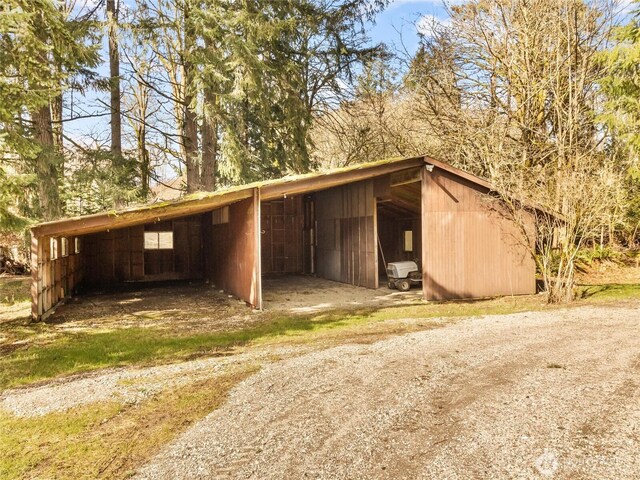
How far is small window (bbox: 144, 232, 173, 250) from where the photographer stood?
1858cm

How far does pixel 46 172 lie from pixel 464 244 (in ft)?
41.5

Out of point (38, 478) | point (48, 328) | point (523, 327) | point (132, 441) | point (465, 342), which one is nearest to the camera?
point (38, 478)

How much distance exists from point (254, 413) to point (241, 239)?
27.5ft

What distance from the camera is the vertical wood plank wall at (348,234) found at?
49.3 feet

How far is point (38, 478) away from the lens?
11.6ft

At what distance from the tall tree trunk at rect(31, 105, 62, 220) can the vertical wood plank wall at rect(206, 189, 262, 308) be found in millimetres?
5128

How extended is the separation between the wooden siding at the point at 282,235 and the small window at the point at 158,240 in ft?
13.8

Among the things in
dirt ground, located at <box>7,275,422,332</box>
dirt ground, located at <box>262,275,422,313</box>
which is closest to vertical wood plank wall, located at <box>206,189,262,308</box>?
dirt ground, located at <box>7,275,422,332</box>

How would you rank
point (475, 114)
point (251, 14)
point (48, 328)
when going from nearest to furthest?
point (48, 328)
point (251, 14)
point (475, 114)

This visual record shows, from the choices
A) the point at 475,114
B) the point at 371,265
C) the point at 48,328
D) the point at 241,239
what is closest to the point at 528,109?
the point at 475,114

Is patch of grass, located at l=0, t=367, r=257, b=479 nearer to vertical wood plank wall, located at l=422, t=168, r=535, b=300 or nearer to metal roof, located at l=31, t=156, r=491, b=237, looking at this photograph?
metal roof, located at l=31, t=156, r=491, b=237

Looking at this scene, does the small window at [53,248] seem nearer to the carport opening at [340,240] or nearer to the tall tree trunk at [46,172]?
the tall tree trunk at [46,172]

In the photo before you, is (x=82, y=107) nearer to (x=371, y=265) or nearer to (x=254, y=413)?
(x=371, y=265)

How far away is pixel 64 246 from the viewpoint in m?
13.5
